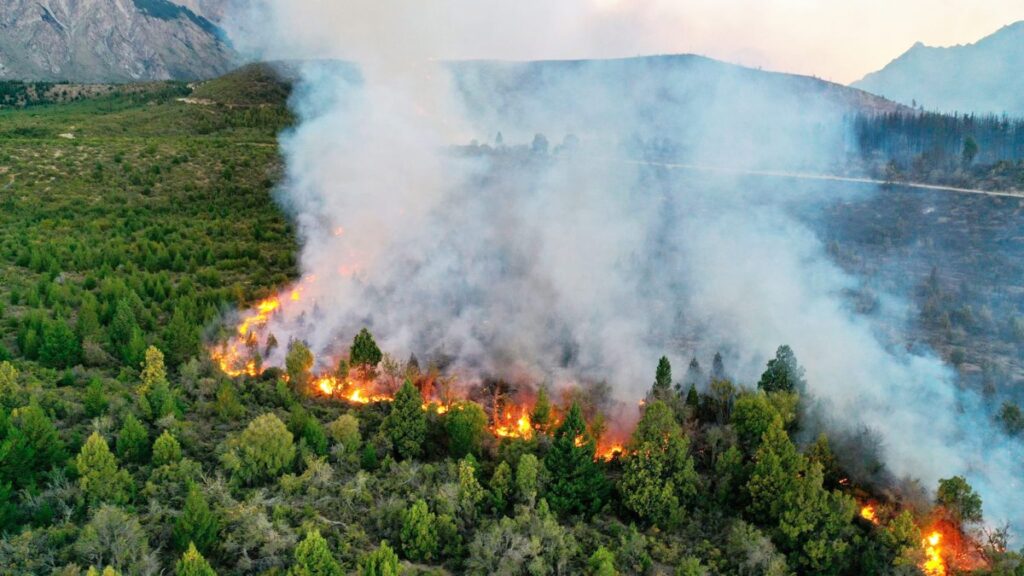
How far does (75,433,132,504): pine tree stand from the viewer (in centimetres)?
2364

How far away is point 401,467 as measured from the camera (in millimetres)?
29422

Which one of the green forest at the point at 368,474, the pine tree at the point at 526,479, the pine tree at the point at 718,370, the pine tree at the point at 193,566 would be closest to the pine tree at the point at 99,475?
the green forest at the point at 368,474

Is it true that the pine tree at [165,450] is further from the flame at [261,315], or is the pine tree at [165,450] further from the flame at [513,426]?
the flame at [513,426]

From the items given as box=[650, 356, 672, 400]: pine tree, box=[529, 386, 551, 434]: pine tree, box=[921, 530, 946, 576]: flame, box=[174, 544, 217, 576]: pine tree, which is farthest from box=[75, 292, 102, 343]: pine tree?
box=[921, 530, 946, 576]: flame

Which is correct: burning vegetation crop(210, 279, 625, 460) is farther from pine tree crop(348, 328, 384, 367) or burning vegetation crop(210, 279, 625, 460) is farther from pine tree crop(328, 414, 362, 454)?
pine tree crop(328, 414, 362, 454)

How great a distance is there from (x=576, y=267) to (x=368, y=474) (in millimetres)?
29583

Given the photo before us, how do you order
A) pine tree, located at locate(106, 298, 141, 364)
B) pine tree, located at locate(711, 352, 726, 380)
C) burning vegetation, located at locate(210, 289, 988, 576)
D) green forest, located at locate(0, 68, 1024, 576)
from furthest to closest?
1. pine tree, located at locate(711, 352, 726, 380)
2. pine tree, located at locate(106, 298, 141, 364)
3. burning vegetation, located at locate(210, 289, 988, 576)
4. green forest, located at locate(0, 68, 1024, 576)

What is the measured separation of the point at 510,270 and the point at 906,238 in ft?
127

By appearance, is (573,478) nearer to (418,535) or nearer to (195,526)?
(418,535)

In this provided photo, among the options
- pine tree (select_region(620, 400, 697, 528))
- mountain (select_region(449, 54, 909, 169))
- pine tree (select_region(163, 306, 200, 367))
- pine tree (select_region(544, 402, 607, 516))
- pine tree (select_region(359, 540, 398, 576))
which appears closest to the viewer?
pine tree (select_region(359, 540, 398, 576))

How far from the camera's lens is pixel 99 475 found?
2384 cm

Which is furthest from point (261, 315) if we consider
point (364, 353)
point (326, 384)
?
point (364, 353)

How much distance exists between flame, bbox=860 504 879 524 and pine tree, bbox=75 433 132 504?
103ft

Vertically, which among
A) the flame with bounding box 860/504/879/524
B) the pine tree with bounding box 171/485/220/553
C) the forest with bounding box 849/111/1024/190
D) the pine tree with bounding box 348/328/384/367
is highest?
the forest with bounding box 849/111/1024/190
